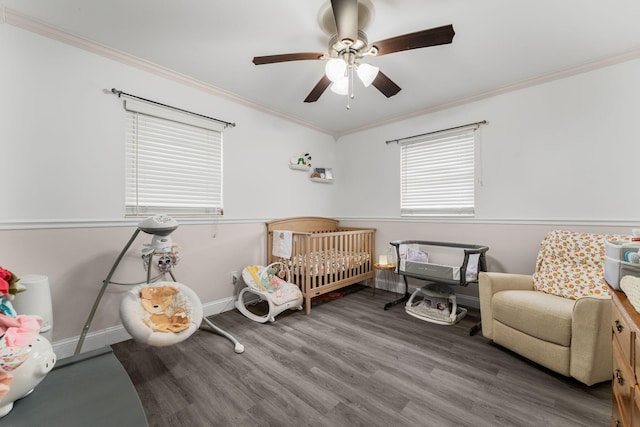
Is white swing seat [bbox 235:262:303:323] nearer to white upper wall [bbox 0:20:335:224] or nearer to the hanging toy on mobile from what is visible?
the hanging toy on mobile

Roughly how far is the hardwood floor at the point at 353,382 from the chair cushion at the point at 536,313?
0.27 metres

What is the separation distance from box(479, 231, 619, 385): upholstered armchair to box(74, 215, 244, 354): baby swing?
2025 millimetres

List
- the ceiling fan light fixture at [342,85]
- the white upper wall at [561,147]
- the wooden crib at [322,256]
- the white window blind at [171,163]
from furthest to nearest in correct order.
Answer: the wooden crib at [322,256], the white window blind at [171,163], the white upper wall at [561,147], the ceiling fan light fixture at [342,85]

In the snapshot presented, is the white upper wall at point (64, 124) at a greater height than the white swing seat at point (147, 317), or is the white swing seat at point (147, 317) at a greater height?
the white upper wall at point (64, 124)

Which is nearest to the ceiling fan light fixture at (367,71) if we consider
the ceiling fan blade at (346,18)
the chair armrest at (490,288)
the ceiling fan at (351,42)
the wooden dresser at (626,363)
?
the ceiling fan at (351,42)

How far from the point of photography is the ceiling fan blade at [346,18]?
1305mm

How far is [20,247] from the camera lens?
5.82ft

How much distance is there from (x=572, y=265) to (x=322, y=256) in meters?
2.22

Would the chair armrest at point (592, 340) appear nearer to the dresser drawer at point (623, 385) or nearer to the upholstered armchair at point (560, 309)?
the upholstered armchair at point (560, 309)

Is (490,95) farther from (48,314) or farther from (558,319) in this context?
(48,314)

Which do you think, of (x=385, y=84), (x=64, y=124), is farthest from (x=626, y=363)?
(x=64, y=124)

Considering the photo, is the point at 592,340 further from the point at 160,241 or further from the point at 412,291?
the point at 160,241

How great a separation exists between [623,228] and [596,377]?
137 cm

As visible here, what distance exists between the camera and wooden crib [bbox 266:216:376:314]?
111 inches
